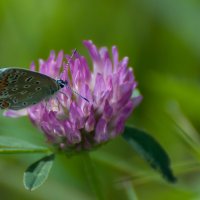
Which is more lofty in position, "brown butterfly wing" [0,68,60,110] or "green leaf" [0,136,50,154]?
"brown butterfly wing" [0,68,60,110]

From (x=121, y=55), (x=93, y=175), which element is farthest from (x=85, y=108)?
(x=121, y=55)

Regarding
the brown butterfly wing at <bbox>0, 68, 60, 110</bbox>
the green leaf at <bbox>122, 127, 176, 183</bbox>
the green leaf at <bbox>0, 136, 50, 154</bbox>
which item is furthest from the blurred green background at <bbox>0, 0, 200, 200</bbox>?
the brown butterfly wing at <bbox>0, 68, 60, 110</bbox>

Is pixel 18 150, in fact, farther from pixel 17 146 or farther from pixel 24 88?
pixel 24 88

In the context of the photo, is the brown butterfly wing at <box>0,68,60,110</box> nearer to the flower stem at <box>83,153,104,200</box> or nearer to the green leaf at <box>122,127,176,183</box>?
the flower stem at <box>83,153,104,200</box>

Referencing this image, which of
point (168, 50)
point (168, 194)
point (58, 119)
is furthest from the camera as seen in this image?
point (168, 50)

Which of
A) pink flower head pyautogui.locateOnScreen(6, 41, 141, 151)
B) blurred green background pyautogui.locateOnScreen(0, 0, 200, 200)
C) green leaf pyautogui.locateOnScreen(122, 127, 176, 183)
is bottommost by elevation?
blurred green background pyautogui.locateOnScreen(0, 0, 200, 200)

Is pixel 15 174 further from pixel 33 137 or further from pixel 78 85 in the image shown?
pixel 78 85

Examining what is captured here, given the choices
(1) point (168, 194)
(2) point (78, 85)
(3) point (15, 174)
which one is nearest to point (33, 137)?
(3) point (15, 174)
